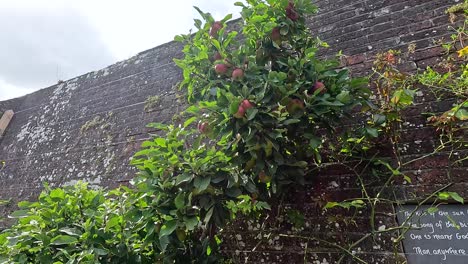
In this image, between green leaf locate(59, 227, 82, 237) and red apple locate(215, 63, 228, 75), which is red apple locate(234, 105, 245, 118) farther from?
green leaf locate(59, 227, 82, 237)

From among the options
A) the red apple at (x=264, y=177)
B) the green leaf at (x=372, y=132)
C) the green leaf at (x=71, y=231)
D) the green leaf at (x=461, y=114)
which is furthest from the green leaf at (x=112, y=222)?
the green leaf at (x=461, y=114)

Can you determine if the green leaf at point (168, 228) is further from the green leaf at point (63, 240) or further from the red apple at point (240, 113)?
the red apple at point (240, 113)

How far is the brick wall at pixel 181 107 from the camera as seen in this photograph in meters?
2.12

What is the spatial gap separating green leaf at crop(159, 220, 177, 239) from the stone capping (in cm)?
647

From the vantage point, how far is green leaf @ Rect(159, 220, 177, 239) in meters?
1.82

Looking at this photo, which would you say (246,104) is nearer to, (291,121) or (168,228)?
(291,121)

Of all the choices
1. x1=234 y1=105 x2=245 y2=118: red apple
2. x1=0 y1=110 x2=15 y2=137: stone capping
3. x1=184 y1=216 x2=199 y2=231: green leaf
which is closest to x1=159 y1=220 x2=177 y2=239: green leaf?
x1=184 y1=216 x2=199 y2=231: green leaf

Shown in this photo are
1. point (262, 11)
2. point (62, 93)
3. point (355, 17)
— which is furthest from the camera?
point (62, 93)

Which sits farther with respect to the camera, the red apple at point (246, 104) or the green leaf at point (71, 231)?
the green leaf at point (71, 231)

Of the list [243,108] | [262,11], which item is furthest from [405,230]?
[262,11]

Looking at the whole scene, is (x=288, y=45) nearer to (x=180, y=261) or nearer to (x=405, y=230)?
(x=405, y=230)

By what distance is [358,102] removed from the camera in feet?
6.73

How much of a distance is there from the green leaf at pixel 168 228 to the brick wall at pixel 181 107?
74 centimetres

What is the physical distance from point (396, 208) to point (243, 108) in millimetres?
1147
